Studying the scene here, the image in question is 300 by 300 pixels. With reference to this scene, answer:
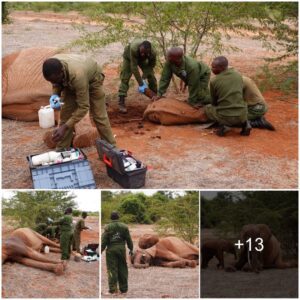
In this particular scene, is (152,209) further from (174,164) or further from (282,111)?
(282,111)

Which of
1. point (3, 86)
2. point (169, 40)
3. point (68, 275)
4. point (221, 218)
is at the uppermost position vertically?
point (169, 40)

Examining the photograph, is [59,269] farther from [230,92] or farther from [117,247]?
[230,92]

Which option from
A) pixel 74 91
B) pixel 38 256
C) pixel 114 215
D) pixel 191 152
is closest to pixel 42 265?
pixel 38 256

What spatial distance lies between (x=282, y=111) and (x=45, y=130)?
12.2 ft

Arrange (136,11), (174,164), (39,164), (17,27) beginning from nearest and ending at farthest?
1. (39,164)
2. (174,164)
3. (136,11)
4. (17,27)

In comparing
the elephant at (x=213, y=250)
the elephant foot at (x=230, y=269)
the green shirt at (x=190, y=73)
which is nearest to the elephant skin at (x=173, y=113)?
the green shirt at (x=190, y=73)

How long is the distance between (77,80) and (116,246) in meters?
1.82

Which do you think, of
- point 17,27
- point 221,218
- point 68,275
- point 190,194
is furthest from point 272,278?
point 17,27

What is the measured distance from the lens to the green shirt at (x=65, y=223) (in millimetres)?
5832

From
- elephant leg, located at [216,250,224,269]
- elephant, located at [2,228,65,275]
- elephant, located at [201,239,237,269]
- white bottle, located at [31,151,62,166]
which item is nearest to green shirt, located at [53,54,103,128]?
white bottle, located at [31,151,62,166]

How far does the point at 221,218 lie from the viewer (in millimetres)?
5516

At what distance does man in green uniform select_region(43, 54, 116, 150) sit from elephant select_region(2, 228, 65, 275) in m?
1.09

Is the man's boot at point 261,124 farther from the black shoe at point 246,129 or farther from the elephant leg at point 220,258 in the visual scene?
the elephant leg at point 220,258

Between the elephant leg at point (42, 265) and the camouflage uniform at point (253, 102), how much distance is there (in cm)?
378
